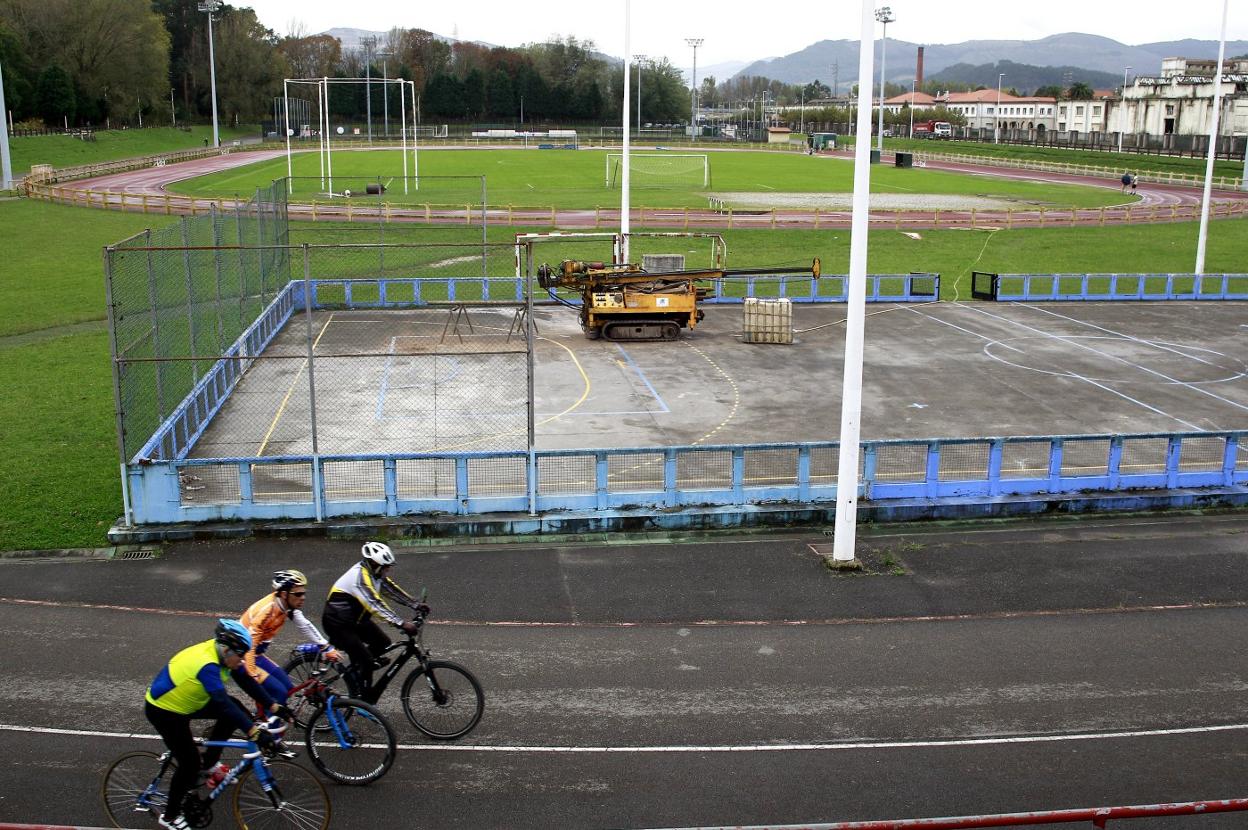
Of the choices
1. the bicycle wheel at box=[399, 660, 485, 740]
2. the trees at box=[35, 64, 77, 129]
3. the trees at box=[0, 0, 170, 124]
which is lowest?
the bicycle wheel at box=[399, 660, 485, 740]

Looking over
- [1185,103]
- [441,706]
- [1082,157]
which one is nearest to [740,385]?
[441,706]

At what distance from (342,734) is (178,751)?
1.57 metres

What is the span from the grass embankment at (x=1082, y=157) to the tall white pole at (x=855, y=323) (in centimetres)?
8300

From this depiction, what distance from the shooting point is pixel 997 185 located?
82312 millimetres

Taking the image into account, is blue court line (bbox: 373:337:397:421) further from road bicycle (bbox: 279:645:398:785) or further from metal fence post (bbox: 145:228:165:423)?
road bicycle (bbox: 279:645:398:785)

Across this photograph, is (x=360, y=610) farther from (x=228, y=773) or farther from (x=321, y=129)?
(x=321, y=129)

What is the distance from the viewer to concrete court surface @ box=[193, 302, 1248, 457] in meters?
22.1

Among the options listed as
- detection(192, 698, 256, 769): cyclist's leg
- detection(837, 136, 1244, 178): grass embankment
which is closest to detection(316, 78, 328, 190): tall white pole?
detection(192, 698, 256, 769): cyclist's leg

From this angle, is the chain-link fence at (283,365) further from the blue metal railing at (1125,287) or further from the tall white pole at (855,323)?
the blue metal railing at (1125,287)

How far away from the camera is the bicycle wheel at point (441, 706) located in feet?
35.9

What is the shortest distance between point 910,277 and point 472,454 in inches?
964

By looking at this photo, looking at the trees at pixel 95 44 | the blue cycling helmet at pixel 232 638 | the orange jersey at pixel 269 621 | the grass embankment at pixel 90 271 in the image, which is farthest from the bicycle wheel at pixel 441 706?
the trees at pixel 95 44

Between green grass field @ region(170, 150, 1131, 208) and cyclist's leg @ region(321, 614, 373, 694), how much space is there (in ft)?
147

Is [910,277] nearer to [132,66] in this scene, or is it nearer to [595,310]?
[595,310]
